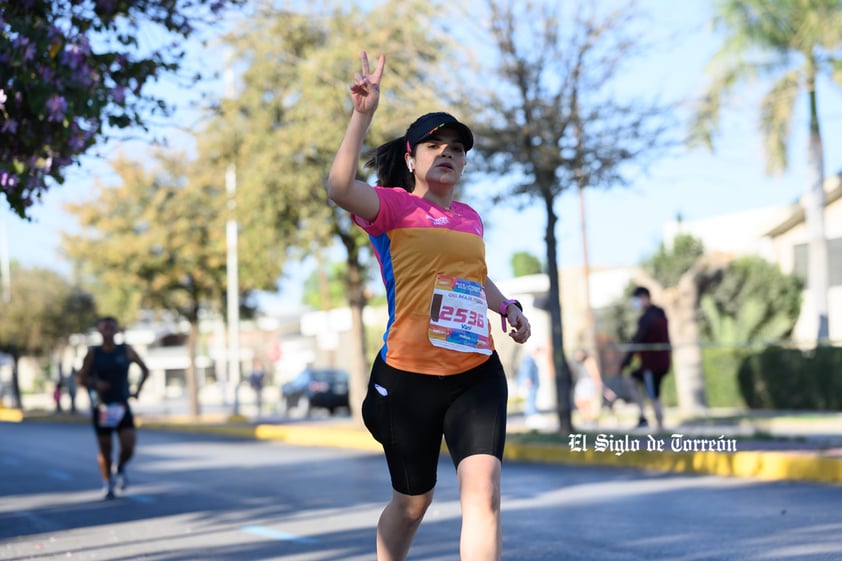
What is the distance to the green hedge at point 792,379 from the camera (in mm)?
23203

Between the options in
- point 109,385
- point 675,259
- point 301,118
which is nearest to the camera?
point 109,385

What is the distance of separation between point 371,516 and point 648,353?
6996mm

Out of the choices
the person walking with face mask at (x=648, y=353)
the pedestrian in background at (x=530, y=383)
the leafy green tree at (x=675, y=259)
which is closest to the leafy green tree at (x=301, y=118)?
the pedestrian in background at (x=530, y=383)

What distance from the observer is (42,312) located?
50938mm

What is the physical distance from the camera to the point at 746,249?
40.5 m

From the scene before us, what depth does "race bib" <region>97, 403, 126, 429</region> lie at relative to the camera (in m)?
12.0

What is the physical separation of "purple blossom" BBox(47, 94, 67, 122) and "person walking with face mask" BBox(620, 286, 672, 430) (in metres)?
8.48

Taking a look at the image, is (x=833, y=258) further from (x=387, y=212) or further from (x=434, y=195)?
(x=387, y=212)

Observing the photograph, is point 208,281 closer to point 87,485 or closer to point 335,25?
point 335,25

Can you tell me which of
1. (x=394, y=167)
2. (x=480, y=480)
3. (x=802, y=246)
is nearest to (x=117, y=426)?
(x=394, y=167)

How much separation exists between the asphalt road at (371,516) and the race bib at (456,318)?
3043mm

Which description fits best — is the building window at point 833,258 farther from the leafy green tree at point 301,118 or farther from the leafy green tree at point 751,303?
the leafy green tree at point 301,118

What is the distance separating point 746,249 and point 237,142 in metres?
22.2

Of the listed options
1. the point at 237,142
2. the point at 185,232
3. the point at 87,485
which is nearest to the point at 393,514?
the point at 87,485
